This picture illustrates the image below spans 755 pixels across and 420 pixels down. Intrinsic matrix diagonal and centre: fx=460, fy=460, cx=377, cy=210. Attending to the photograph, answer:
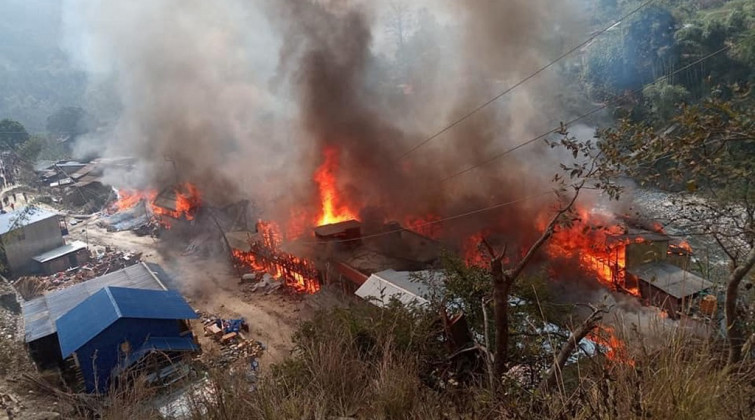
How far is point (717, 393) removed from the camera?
100 inches

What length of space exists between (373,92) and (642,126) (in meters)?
22.9

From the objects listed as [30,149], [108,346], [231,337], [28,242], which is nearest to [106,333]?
[108,346]

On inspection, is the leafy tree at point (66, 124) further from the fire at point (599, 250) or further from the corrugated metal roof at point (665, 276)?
the corrugated metal roof at point (665, 276)

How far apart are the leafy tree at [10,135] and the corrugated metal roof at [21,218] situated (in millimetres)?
24331

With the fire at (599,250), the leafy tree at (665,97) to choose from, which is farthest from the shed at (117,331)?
the leafy tree at (665,97)

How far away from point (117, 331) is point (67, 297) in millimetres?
5351

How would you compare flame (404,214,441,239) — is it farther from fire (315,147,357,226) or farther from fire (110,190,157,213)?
fire (110,190,157,213)

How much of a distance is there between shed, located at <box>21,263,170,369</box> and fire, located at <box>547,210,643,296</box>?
15880 mm

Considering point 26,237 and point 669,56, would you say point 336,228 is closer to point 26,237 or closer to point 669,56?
point 26,237

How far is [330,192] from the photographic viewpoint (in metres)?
24.5

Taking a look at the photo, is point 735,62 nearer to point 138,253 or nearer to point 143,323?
point 143,323

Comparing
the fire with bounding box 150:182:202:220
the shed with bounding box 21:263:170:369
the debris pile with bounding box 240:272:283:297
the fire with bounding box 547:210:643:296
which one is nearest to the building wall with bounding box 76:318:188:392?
the shed with bounding box 21:263:170:369

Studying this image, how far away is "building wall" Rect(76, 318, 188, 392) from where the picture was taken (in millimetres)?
11727

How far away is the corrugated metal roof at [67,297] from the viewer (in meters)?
13.5
